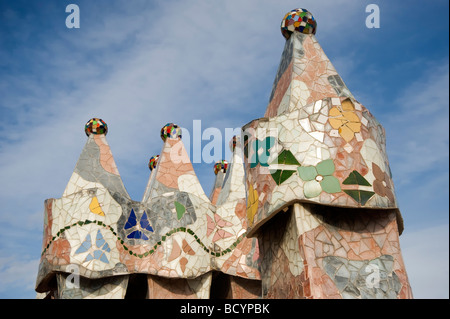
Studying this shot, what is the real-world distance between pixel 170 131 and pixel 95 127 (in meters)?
1.81

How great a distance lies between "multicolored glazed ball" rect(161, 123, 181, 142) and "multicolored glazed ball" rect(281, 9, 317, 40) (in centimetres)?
487

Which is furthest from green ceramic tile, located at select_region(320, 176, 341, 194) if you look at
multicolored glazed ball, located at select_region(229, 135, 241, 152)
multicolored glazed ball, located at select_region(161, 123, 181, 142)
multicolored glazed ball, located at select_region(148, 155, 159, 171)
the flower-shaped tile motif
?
multicolored glazed ball, located at select_region(148, 155, 159, 171)

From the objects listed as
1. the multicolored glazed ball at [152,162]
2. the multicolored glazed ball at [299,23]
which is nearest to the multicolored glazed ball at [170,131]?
the multicolored glazed ball at [152,162]

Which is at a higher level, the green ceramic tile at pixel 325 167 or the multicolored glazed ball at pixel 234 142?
the multicolored glazed ball at pixel 234 142

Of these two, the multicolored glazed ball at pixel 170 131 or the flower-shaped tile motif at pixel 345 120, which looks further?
the multicolored glazed ball at pixel 170 131

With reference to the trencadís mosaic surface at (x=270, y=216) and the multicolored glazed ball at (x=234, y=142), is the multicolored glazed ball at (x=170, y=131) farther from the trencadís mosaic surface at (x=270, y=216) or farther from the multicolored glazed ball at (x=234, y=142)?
the multicolored glazed ball at (x=234, y=142)

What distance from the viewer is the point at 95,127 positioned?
1266cm

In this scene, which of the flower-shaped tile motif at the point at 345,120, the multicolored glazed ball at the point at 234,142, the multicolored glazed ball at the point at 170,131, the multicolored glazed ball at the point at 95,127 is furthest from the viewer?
the multicolored glazed ball at the point at 234,142

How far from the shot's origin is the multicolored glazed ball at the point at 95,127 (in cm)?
1266

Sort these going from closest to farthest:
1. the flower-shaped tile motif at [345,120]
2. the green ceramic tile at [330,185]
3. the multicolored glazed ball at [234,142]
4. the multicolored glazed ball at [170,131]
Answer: the green ceramic tile at [330,185]
the flower-shaped tile motif at [345,120]
the multicolored glazed ball at [170,131]
the multicolored glazed ball at [234,142]

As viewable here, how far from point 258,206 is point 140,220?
4402 mm

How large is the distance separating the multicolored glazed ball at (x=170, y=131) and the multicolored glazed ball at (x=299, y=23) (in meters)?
4.87
